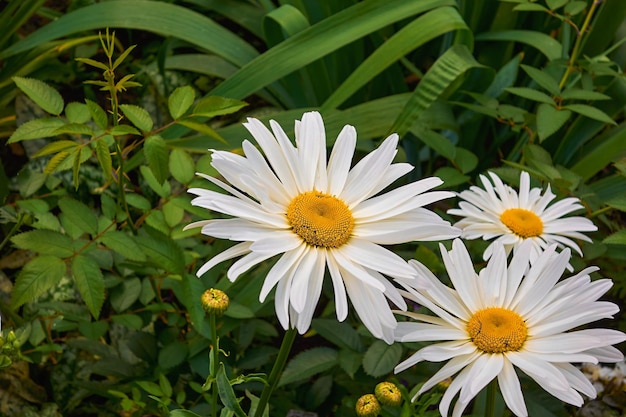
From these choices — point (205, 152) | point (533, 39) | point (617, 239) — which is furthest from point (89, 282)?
point (533, 39)

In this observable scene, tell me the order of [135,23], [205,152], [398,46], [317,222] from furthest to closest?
[135,23]
[398,46]
[205,152]
[317,222]

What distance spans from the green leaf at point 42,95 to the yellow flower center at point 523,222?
0.77 m

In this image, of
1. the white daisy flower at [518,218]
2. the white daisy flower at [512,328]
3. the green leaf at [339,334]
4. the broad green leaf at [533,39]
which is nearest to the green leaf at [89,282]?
the green leaf at [339,334]

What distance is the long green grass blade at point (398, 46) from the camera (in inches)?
68.3

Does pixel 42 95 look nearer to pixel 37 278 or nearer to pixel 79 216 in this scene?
pixel 79 216

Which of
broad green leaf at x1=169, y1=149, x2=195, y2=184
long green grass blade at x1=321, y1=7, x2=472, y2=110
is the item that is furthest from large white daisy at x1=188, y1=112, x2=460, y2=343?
long green grass blade at x1=321, y1=7, x2=472, y2=110

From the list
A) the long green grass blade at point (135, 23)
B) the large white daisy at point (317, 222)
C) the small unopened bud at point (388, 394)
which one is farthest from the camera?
the long green grass blade at point (135, 23)

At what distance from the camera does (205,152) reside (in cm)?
164

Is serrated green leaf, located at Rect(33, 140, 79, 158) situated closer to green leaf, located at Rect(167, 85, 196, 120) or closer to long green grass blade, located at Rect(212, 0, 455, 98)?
green leaf, located at Rect(167, 85, 196, 120)

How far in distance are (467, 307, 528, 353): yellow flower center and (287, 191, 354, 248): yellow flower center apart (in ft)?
0.67

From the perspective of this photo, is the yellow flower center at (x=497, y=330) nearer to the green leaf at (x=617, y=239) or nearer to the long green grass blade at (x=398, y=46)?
the green leaf at (x=617, y=239)

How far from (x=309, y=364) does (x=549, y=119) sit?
67cm

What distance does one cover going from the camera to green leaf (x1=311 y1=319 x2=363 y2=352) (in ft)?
4.09

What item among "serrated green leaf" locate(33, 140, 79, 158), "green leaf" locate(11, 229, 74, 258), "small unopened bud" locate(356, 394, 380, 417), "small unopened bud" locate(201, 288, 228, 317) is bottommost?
"small unopened bud" locate(356, 394, 380, 417)
